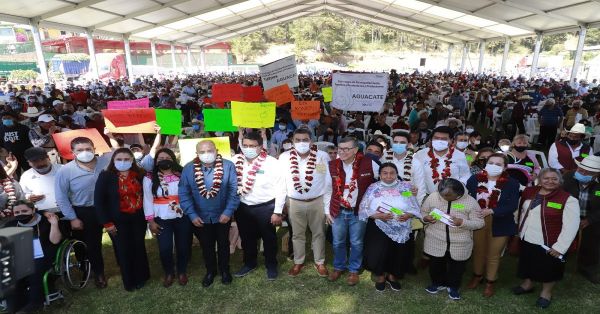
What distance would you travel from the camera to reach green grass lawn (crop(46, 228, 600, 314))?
375 centimetres

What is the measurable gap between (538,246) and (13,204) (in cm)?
502

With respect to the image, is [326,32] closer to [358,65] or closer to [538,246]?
[358,65]

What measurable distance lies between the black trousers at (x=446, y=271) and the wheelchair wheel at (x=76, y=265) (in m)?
3.81

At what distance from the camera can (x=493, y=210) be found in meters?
3.60

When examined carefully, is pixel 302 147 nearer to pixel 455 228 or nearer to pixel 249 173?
pixel 249 173

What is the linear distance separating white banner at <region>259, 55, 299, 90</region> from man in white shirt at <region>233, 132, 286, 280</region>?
4.03 meters

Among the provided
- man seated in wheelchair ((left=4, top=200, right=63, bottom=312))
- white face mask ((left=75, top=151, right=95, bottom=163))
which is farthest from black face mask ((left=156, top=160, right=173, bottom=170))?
man seated in wheelchair ((left=4, top=200, right=63, bottom=312))

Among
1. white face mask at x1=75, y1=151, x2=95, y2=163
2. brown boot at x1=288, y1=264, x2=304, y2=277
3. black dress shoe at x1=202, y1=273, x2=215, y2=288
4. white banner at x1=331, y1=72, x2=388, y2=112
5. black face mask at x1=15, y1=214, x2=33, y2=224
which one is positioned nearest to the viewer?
black face mask at x1=15, y1=214, x2=33, y2=224

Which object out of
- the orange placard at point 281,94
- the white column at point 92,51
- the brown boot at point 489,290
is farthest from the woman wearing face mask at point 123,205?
the white column at point 92,51

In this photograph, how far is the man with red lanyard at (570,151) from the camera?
5.01 m

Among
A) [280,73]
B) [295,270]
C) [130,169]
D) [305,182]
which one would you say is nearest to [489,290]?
[295,270]

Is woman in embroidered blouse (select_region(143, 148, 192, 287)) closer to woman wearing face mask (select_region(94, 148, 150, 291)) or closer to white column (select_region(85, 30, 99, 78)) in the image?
woman wearing face mask (select_region(94, 148, 150, 291))

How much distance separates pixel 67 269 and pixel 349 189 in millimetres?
3042

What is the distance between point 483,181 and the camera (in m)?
3.76
